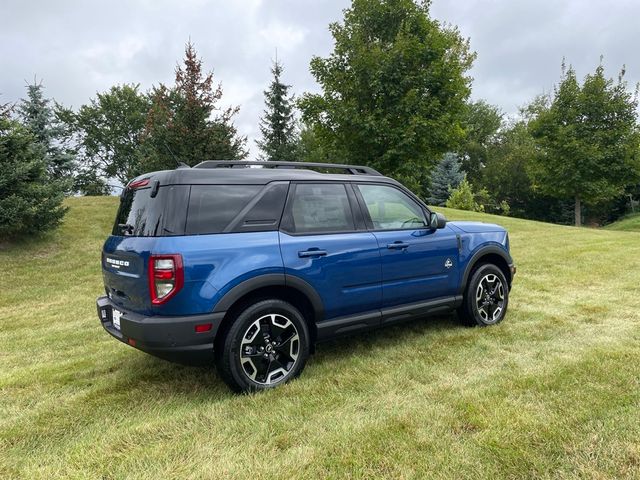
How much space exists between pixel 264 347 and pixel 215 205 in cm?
120

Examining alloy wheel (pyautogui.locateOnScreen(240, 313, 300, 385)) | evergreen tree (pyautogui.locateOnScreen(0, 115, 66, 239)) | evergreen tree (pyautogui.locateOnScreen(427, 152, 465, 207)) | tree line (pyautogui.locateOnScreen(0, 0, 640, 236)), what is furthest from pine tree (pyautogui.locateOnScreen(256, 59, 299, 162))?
alloy wheel (pyautogui.locateOnScreen(240, 313, 300, 385))

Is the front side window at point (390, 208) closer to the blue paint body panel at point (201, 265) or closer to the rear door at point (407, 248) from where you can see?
the rear door at point (407, 248)

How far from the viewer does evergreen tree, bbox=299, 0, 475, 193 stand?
574 inches

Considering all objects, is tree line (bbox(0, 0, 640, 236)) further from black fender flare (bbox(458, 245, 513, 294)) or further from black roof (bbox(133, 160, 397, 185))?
black fender flare (bbox(458, 245, 513, 294))

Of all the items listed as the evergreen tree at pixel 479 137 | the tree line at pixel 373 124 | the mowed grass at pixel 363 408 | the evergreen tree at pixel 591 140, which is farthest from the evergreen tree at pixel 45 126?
the evergreen tree at pixel 479 137

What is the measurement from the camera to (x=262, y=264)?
131 inches

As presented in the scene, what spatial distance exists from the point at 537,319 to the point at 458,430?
3.02 metres

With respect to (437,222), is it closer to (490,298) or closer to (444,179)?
(490,298)

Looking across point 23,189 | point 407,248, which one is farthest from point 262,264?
point 23,189

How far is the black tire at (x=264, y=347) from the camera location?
10.6 ft

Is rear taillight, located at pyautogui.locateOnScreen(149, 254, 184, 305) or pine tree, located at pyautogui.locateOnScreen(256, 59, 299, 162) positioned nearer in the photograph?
rear taillight, located at pyautogui.locateOnScreen(149, 254, 184, 305)

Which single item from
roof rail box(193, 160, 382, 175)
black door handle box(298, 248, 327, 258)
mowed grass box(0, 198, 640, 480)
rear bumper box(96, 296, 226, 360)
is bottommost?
mowed grass box(0, 198, 640, 480)

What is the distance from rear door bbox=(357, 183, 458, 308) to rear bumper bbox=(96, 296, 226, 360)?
170cm

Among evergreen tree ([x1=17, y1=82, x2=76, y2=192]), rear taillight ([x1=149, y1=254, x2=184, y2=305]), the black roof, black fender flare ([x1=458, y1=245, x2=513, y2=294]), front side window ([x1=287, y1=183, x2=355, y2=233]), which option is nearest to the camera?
rear taillight ([x1=149, y1=254, x2=184, y2=305])
